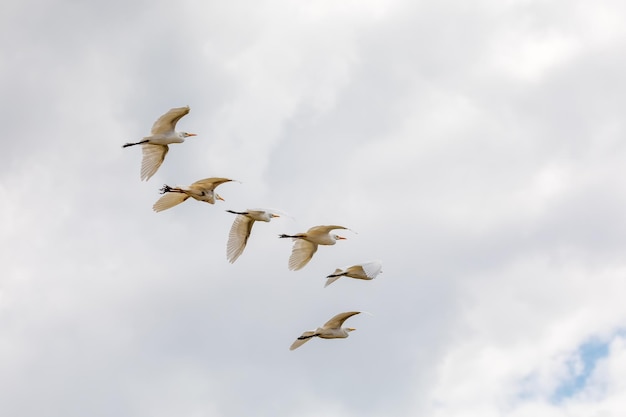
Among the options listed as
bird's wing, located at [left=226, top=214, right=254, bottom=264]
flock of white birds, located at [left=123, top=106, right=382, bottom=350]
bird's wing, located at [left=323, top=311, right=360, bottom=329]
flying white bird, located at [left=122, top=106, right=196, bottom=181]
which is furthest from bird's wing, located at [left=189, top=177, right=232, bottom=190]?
bird's wing, located at [left=323, top=311, right=360, bottom=329]

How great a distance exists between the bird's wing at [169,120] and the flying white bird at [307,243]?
6.73m

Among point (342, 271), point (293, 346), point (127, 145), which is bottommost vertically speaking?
point (293, 346)

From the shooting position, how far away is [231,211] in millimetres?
44344

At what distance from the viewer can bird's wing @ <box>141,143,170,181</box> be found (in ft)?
154

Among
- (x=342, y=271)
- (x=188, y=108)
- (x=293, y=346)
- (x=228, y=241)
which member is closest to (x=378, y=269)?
(x=342, y=271)

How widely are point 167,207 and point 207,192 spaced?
8.02 feet

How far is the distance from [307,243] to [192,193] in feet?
18.0

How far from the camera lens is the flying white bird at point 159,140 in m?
45.7

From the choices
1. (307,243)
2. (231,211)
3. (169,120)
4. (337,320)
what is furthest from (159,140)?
(337,320)

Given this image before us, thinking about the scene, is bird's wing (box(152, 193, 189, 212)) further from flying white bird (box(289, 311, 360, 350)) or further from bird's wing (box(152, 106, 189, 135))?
flying white bird (box(289, 311, 360, 350))

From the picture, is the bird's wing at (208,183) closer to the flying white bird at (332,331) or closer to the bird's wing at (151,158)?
the bird's wing at (151,158)

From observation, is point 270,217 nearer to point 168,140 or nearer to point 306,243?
point 306,243

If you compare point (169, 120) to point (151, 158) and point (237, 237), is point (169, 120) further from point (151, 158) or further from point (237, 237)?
point (237, 237)

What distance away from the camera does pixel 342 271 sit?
4269 centimetres
